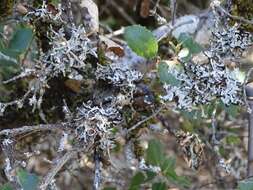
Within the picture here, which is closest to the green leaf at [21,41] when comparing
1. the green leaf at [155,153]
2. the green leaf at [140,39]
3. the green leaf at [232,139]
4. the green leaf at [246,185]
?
the green leaf at [140,39]

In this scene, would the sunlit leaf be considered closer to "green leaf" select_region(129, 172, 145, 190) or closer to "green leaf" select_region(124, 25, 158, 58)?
"green leaf" select_region(124, 25, 158, 58)

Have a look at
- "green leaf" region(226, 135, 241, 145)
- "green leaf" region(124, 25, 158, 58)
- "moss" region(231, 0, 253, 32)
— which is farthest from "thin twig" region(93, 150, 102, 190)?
"green leaf" region(226, 135, 241, 145)

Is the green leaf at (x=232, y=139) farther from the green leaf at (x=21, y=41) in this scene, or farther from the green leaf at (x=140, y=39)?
the green leaf at (x=21, y=41)

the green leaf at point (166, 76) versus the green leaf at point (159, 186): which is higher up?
the green leaf at point (166, 76)

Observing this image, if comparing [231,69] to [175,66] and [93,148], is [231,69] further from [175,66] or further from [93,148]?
[93,148]

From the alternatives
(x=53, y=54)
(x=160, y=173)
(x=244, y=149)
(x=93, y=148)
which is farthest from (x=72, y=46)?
(x=244, y=149)

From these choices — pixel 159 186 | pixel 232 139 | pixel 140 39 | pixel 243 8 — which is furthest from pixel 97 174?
pixel 232 139
